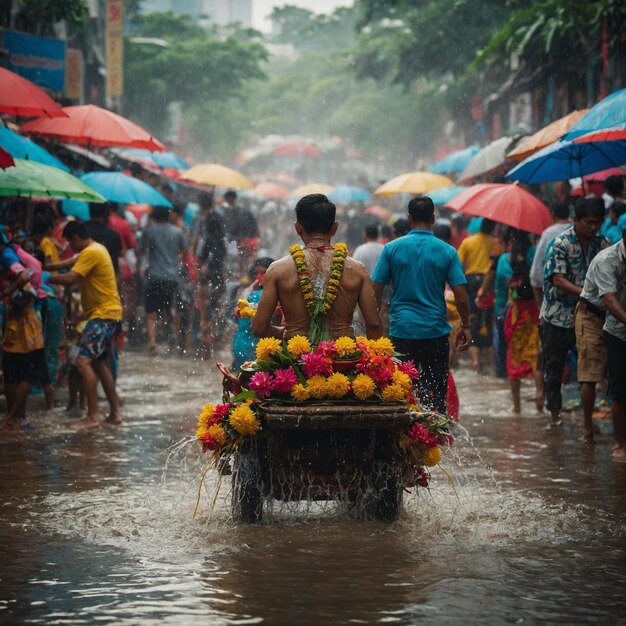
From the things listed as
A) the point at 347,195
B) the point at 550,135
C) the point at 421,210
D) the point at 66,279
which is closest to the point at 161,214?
the point at 550,135

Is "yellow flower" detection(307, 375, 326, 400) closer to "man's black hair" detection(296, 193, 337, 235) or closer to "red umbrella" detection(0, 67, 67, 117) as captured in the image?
"man's black hair" detection(296, 193, 337, 235)

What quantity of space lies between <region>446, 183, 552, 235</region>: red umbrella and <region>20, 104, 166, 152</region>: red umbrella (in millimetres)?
3785

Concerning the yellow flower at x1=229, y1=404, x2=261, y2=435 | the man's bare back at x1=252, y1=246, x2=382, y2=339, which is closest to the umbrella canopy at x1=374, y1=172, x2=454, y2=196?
the man's bare back at x1=252, y1=246, x2=382, y2=339

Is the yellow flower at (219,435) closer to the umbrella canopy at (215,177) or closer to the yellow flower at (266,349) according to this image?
the yellow flower at (266,349)

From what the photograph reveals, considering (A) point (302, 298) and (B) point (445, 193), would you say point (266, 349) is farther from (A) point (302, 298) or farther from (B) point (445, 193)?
(B) point (445, 193)

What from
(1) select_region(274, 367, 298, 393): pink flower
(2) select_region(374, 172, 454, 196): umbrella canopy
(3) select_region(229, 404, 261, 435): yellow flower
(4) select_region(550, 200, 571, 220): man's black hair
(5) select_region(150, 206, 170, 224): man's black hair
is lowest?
(3) select_region(229, 404, 261, 435): yellow flower

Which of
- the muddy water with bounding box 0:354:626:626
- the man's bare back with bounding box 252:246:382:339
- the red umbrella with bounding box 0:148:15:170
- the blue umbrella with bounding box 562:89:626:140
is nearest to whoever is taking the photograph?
the muddy water with bounding box 0:354:626:626

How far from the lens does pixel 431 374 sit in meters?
8.51

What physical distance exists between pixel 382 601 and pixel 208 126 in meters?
49.4

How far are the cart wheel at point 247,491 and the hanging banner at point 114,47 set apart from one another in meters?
29.6

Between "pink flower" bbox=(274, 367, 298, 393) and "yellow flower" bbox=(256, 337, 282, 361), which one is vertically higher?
"yellow flower" bbox=(256, 337, 282, 361)

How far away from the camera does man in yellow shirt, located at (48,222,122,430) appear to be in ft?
35.4

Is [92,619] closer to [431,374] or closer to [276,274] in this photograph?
[276,274]

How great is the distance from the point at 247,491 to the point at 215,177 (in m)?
17.1
